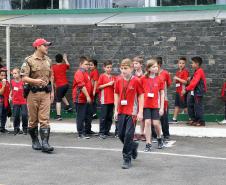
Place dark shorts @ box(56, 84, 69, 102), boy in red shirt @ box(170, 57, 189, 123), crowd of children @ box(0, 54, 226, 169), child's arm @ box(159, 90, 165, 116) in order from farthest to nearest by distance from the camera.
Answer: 1. dark shorts @ box(56, 84, 69, 102)
2. boy in red shirt @ box(170, 57, 189, 123)
3. child's arm @ box(159, 90, 165, 116)
4. crowd of children @ box(0, 54, 226, 169)

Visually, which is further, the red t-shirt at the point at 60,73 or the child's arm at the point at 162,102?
the red t-shirt at the point at 60,73

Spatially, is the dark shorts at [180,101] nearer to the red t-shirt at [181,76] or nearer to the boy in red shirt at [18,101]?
the red t-shirt at [181,76]

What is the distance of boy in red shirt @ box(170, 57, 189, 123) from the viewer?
49.3 feet

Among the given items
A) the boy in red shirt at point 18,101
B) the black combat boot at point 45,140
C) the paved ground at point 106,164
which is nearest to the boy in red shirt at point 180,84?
the paved ground at point 106,164

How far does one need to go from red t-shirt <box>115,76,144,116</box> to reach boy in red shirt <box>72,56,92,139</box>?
293 cm

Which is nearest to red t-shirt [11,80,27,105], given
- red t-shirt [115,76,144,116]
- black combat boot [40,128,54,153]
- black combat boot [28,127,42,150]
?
black combat boot [28,127,42,150]

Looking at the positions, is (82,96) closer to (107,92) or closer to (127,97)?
(107,92)

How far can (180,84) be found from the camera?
15.2 m

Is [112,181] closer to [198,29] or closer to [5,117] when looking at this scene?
[5,117]

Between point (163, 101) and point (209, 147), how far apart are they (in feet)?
4.69

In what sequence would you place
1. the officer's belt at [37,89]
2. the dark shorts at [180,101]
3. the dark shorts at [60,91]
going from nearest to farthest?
the officer's belt at [37,89]
the dark shorts at [180,101]
the dark shorts at [60,91]

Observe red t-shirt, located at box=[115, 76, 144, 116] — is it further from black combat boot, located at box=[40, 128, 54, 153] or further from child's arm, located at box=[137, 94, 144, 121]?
black combat boot, located at box=[40, 128, 54, 153]

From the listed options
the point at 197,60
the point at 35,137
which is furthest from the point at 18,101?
the point at 197,60

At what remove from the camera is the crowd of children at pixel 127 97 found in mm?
9914
